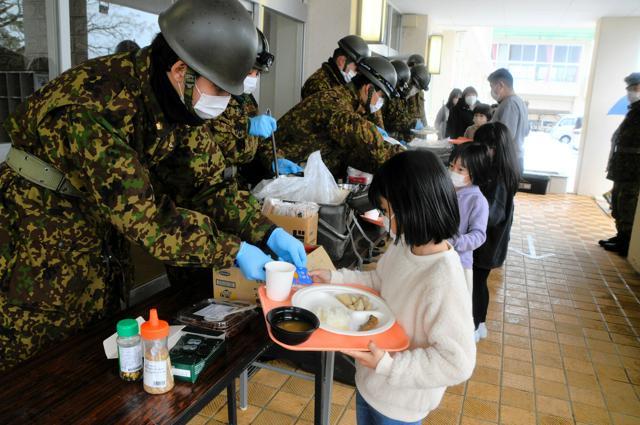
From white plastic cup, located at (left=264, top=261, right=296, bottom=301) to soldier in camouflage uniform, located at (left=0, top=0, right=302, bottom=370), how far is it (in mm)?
87

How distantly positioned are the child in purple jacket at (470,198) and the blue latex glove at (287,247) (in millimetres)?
935

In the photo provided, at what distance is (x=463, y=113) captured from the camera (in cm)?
690

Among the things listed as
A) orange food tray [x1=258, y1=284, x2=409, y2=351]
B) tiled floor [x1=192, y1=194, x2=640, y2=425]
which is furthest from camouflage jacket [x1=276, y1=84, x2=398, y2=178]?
orange food tray [x1=258, y1=284, x2=409, y2=351]

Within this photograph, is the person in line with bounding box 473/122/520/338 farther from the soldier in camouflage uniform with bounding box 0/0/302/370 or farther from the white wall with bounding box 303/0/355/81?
the white wall with bounding box 303/0/355/81

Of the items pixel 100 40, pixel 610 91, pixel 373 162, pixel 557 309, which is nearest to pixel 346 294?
pixel 373 162

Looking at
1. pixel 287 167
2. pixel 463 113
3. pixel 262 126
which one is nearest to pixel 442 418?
pixel 287 167

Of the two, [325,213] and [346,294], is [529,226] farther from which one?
[346,294]

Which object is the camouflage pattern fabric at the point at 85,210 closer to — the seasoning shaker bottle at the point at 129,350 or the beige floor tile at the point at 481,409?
the seasoning shaker bottle at the point at 129,350

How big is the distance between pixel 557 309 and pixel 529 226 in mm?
2590

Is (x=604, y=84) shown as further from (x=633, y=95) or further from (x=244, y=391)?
(x=244, y=391)

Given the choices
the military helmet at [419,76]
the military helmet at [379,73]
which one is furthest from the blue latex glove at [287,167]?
the military helmet at [419,76]

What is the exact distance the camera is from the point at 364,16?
13.7 ft

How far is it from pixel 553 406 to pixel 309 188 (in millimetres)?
1647

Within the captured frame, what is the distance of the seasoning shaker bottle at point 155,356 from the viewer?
39.8 inches
